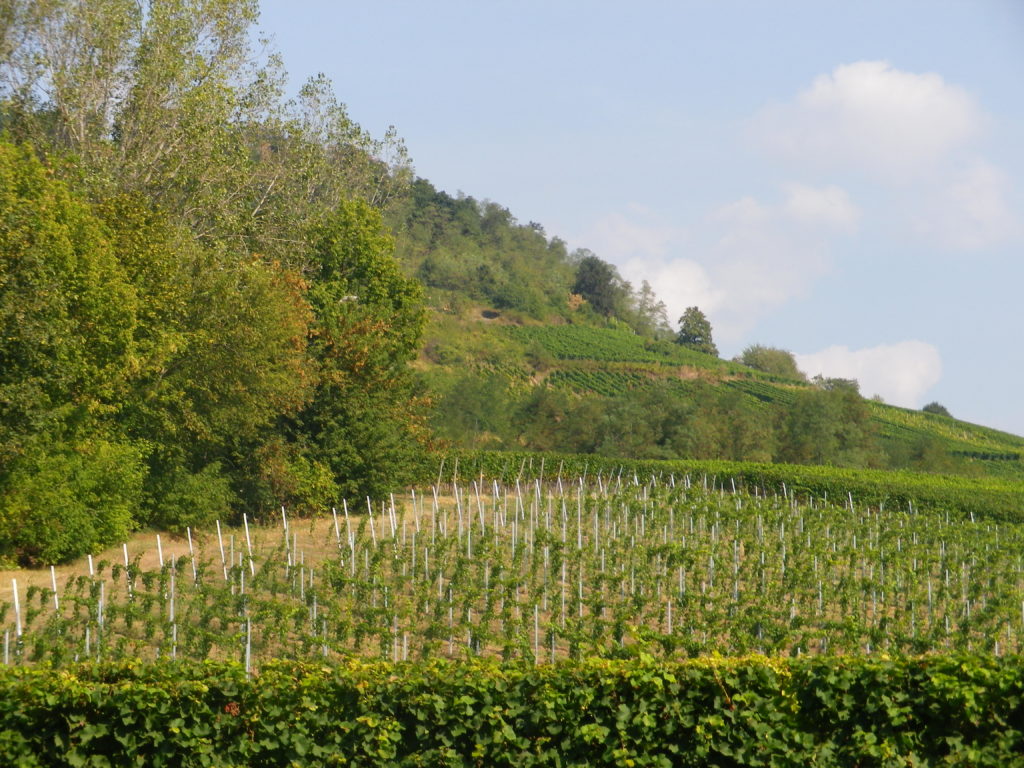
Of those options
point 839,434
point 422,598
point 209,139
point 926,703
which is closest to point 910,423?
point 839,434

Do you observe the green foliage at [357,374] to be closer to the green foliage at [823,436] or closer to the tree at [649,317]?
the green foliage at [823,436]

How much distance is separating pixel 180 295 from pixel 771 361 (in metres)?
84.5

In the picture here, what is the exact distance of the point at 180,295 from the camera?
23547mm

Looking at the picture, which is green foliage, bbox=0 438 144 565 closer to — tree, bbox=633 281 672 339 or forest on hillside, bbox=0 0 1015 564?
forest on hillside, bbox=0 0 1015 564

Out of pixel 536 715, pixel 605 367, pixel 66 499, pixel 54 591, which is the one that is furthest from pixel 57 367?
pixel 605 367

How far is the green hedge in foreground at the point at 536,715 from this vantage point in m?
8.46

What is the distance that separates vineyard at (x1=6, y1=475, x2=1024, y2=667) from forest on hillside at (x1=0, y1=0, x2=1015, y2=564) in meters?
1.95

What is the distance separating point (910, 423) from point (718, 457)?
3759 centimetres

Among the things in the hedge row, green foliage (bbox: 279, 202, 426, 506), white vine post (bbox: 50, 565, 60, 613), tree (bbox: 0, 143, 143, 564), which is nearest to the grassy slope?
the hedge row

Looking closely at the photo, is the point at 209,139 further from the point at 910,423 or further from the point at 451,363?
the point at 910,423

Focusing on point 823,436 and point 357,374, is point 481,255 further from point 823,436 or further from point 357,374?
point 357,374

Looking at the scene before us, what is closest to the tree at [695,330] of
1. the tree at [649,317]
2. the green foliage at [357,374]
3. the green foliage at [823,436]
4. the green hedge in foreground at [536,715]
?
the tree at [649,317]

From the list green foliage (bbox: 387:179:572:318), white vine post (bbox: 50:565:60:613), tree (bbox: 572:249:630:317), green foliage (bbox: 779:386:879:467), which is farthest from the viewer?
tree (bbox: 572:249:630:317)

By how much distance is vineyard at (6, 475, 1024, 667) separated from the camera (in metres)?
14.4
